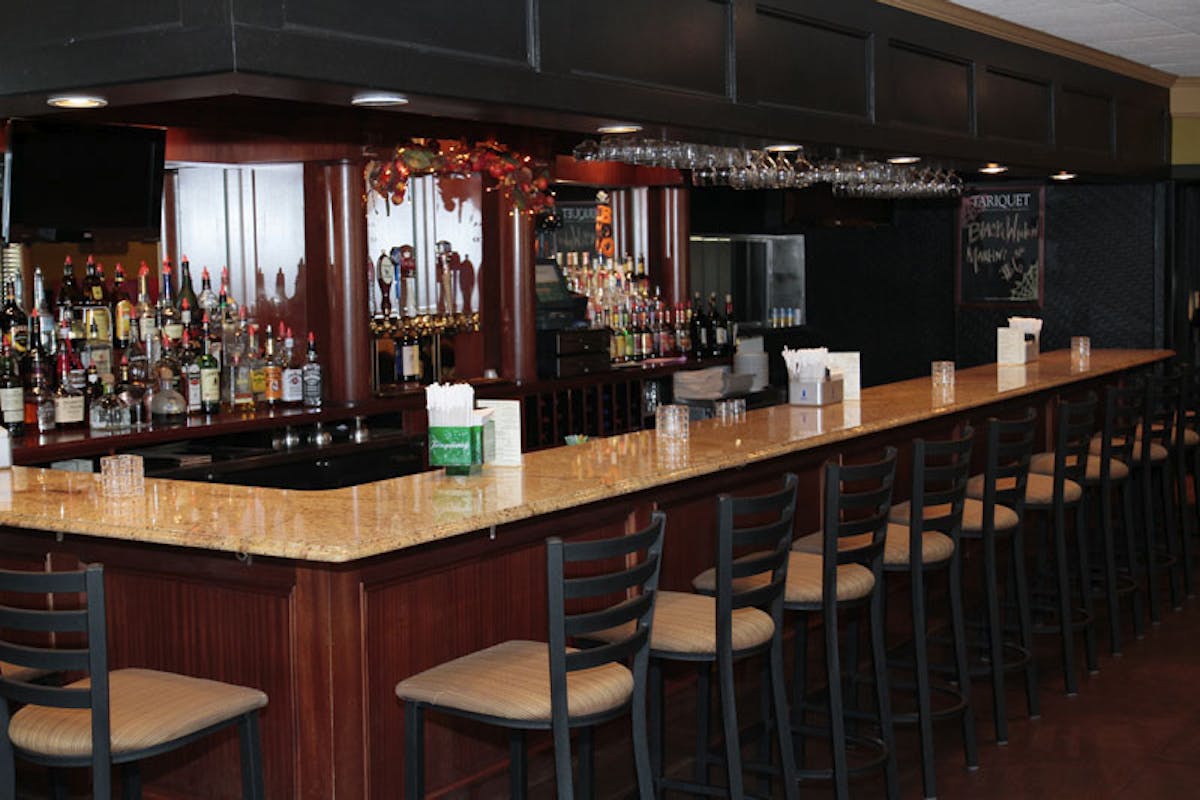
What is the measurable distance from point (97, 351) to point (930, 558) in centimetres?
339

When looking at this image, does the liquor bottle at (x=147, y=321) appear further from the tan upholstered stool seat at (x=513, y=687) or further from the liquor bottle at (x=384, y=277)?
the tan upholstered stool seat at (x=513, y=687)

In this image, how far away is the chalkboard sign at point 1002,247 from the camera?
1077 cm

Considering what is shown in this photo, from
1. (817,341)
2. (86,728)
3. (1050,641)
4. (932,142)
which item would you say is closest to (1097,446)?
(1050,641)

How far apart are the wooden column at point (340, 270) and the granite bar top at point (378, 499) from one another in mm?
2007

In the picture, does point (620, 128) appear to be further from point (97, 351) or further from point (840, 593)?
point (97, 351)

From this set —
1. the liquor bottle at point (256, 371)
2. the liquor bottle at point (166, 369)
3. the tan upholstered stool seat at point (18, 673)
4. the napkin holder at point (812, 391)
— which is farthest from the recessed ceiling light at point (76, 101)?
the napkin holder at point (812, 391)

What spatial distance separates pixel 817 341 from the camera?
11789 mm

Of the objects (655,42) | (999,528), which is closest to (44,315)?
(655,42)

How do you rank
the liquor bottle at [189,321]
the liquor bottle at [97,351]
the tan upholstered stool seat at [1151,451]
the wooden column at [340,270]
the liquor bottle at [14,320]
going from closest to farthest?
the liquor bottle at [14,320] → the liquor bottle at [97,351] → the liquor bottle at [189,321] → the wooden column at [340,270] → the tan upholstered stool seat at [1151,451]

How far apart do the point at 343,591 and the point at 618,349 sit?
5258mm

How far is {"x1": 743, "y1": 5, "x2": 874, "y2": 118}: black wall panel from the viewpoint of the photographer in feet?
17.3

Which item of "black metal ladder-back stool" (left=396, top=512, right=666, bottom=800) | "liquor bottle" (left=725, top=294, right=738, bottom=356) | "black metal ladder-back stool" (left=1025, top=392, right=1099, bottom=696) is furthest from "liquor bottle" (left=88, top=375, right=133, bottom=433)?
"liquor bottle" (left=725, top=294, right=738, bottom=356)

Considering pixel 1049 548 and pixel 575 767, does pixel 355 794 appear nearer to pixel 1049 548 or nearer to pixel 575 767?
pixel 575 767

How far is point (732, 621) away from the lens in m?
3.84
